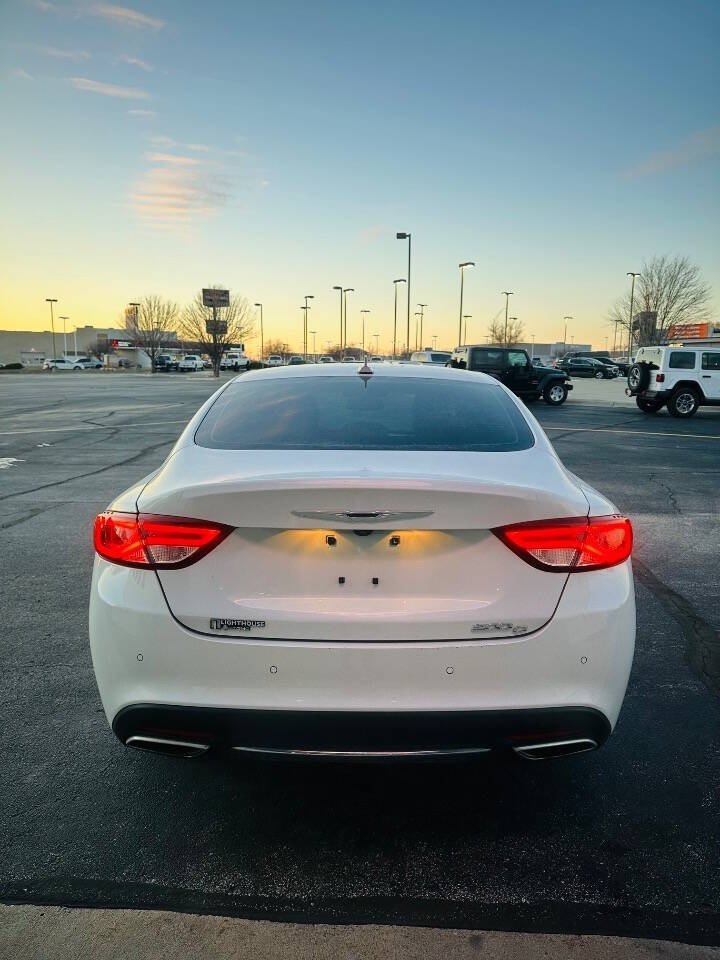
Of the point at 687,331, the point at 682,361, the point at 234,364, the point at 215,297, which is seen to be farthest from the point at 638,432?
the point at 234,364

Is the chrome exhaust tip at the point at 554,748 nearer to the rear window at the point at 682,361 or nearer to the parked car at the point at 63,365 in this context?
the rear window at the point at 682,361

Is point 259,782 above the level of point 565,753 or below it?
below

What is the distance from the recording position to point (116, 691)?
2320 millimetres

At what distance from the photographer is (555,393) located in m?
26.4

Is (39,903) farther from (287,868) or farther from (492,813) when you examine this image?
(492,813)

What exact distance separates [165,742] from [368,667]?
2.31ft

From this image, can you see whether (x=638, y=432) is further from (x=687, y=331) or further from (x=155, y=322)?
(x=155, y=322)

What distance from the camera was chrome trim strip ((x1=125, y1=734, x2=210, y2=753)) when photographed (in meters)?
2.26

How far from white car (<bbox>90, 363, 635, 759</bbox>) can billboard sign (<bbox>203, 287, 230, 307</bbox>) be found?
69573 millimetres

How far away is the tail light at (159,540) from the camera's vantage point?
221cm

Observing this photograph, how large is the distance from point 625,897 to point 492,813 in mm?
543

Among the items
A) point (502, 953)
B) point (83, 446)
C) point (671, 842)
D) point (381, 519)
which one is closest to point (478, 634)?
point (381, 519)

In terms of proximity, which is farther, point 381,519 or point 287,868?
point 287,868

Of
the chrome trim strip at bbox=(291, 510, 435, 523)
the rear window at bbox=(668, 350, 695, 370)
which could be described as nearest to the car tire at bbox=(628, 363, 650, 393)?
the rear window at bbox=(668, 350, 695, 370)
